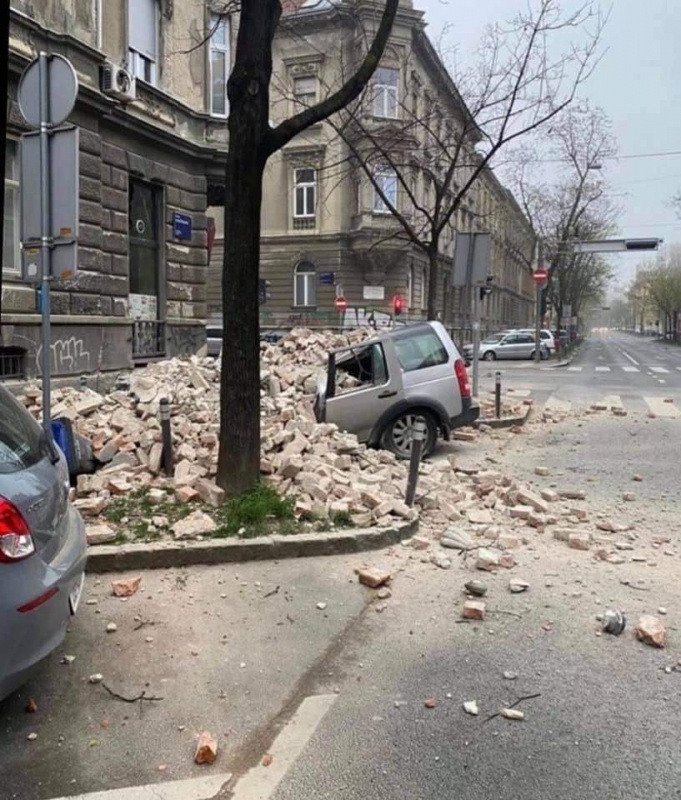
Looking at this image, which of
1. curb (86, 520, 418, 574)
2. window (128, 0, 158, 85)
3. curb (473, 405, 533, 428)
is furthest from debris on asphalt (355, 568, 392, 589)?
window (128, 0, 158, 85)

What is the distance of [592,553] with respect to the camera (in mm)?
5402

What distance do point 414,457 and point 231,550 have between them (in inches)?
70.5

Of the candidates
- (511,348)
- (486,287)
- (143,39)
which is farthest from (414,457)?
(511,348)

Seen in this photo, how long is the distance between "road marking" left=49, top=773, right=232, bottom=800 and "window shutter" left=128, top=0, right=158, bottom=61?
1428 centimetres

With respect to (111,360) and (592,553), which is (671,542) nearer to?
Answer: (592,553)

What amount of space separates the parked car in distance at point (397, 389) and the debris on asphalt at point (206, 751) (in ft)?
19.2

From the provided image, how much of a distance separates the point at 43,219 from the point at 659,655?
16.0 feet

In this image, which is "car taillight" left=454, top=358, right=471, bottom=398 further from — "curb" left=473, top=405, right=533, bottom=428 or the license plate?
the license plate

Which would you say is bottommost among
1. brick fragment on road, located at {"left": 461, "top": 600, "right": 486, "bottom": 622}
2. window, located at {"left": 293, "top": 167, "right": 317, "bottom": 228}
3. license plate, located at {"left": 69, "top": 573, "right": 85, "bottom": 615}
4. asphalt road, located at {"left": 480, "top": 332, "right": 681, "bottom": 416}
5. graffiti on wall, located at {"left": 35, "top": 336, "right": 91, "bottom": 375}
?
brick fragment on road, located at {"left": 461, "top": 600, "right": 486, "bottom": 622}

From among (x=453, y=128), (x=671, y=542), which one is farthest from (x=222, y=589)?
(x=453, y=128)

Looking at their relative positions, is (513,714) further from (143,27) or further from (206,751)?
(143,27)

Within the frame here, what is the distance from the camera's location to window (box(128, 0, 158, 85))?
13805 millimetres

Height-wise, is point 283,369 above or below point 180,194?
below

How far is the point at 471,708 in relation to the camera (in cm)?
323
